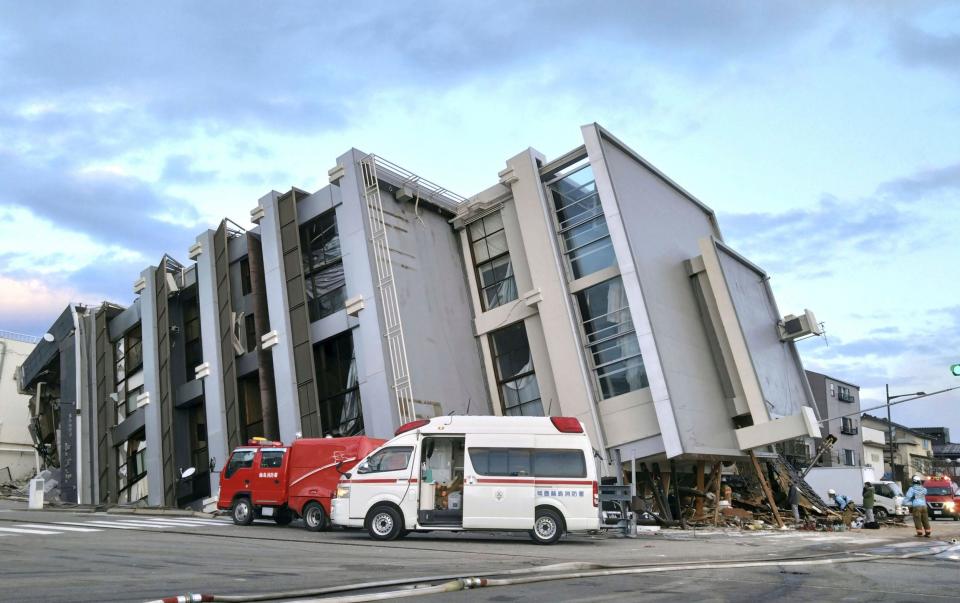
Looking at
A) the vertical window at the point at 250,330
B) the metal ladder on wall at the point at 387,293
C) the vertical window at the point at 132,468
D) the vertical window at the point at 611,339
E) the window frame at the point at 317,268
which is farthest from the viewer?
the vertical window at the point at 132,468

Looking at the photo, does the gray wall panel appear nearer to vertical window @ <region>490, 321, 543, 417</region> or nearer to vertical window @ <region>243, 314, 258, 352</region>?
vertical window @ <region>490, 321, 543, 417</region>

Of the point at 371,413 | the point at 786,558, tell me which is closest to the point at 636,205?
the point at 371,413

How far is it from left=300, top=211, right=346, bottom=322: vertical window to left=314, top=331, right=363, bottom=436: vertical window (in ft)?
4.12

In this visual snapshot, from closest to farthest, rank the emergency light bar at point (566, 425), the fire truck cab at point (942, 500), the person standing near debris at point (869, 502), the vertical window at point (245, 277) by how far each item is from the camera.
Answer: the emergency light bar at point (566, 425)
the person standing near debris at point (869, 502)
the vertical window at point (245, 277)
the fire truck cab at point (942, 500)

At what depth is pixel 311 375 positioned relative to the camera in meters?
28.9

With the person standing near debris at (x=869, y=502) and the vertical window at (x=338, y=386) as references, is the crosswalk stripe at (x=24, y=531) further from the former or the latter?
the person standing near debris at (x=869, y=502)

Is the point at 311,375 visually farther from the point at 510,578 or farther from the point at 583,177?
the point at 510,578

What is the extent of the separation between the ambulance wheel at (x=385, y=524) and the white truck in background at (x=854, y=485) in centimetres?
2436

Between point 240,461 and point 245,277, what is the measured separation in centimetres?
1367

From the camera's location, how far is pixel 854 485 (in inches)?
1483

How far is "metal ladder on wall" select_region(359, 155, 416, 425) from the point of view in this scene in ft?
86.1

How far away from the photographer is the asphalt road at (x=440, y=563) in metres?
8.64

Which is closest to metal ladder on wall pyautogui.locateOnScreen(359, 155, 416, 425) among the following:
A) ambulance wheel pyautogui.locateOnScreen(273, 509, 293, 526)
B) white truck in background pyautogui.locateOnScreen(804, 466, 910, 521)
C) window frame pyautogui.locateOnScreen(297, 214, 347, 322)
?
window frame pyautogui.locateOnScreen(297, 214, 347, 322)

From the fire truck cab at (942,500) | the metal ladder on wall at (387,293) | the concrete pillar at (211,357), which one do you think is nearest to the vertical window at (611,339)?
the metal ladder on wall at (387,293)
